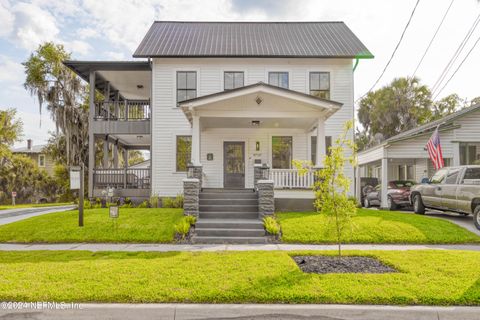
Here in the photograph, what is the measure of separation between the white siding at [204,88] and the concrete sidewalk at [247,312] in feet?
36.2

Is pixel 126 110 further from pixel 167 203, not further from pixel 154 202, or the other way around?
pixel 167 203

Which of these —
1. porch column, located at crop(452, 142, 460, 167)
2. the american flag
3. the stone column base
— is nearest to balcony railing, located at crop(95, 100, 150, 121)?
the stone column base

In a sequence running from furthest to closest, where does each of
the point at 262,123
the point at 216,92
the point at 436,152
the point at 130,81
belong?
the point at 130,81 < the point at 216,92 < the point at 262,123 < the point at 436,152

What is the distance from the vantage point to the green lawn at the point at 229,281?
4.42 meters

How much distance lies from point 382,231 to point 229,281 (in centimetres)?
584

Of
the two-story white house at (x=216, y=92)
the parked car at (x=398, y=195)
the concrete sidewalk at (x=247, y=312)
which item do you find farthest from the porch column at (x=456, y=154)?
the concrete sidewalk at (x=247, y=312)

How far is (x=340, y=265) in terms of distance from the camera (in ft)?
20.0

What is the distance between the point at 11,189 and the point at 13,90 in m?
11.6

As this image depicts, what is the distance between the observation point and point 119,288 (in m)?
4.69

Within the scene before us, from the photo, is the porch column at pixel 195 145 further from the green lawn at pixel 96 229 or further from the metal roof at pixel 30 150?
the metal roof at pixel 30 150

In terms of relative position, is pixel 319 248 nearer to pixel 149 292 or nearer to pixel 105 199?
pixel 149 292

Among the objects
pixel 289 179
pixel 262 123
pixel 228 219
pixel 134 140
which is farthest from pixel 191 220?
pixel 134 140

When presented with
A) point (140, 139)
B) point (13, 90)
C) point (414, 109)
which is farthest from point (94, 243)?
point (414, 109)

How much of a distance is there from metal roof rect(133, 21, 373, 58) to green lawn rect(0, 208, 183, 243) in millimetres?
7551
